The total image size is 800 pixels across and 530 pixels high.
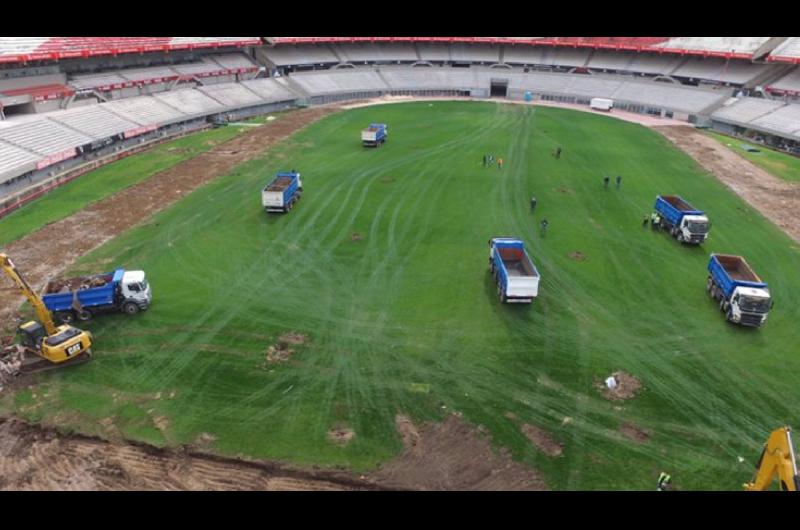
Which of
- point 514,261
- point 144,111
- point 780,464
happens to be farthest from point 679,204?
point 144,111

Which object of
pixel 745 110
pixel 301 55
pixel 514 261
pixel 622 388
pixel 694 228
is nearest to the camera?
pixel 622 388

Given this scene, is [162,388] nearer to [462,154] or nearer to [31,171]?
[31,171]

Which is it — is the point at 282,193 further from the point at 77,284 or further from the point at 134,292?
the point at 77,284

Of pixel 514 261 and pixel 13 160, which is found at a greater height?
pixel 13 160

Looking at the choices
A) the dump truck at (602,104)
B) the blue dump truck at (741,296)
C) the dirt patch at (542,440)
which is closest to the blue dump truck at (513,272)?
the dirt patch at (542,440)

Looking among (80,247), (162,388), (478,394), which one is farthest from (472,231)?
(80,247)

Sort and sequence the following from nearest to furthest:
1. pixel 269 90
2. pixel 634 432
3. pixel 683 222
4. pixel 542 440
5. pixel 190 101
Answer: pixel 542 440 < pixel 634 432 < pixel 683 222 < pixel 190 101 < pixel 269 90
